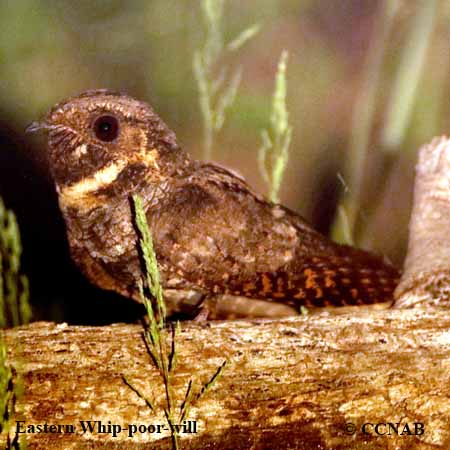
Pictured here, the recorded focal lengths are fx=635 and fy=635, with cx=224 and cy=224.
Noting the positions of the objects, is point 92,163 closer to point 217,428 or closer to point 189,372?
point 189,372

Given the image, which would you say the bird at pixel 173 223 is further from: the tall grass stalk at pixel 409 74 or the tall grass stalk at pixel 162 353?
the tall grass stalk at pixel 409 74

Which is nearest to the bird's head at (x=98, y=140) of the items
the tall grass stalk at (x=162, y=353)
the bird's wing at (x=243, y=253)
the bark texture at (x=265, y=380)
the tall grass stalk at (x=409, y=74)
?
the bird's wing at (x=243, y=253)

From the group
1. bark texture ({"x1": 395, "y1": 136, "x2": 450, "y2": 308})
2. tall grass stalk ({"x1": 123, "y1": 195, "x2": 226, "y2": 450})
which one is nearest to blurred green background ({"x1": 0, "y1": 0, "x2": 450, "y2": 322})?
bark texture ({"x1": 395, "y1": 136, "x2": 450, "y2": 308})

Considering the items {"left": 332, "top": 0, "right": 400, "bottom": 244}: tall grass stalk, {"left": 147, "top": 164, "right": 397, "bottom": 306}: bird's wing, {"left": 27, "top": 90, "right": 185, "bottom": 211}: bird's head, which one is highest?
{"left": 332, "top": 0, "right": 400, "bottom": 244}: tall grass stalk

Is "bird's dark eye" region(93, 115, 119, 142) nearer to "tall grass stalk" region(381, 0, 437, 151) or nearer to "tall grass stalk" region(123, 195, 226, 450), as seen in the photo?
"tall grass stalk" region(123, 195, 226, 450)

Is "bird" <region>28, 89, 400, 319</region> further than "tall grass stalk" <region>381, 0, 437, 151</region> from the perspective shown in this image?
No

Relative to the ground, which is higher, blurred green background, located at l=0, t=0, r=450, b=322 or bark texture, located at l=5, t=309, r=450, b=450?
blurred green background, located at l=0, t=0, r=450, b=322

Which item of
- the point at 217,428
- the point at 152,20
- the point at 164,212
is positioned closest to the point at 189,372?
the point at 217,428
